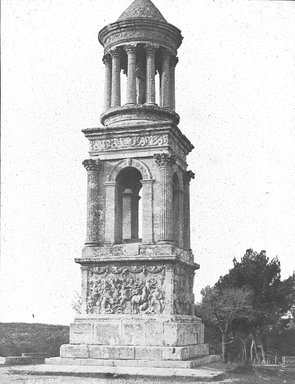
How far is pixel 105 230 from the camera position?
20.4 meters

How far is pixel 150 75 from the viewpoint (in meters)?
21.4

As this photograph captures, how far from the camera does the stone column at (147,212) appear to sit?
19812 mm

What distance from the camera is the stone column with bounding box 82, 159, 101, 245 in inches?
802

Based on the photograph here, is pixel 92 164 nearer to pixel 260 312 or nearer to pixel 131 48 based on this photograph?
pixel 131 48

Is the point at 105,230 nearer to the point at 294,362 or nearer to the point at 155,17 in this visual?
the point at 155,17

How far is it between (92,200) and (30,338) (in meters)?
16.6

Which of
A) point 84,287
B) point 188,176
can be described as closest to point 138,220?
point 188,176

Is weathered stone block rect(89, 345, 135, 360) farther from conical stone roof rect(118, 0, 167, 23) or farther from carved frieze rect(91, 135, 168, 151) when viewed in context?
conical stone roof rect(118, 0, 167, 23)

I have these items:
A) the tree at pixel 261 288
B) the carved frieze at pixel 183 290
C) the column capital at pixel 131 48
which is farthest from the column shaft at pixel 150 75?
the tree at pixel 261 288

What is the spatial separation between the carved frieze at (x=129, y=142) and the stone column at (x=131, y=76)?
5.14 ft

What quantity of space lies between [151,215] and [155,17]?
24.4 ft

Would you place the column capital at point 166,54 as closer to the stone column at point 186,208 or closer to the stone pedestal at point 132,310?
the stone column at point 186,208

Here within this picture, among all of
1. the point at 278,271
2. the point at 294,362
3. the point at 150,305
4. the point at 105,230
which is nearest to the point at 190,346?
the point at 150,305

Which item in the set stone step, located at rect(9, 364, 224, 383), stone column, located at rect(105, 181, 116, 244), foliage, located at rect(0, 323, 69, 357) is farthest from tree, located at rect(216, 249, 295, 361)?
stone step, located at rect(9, 364, 224, 383)
